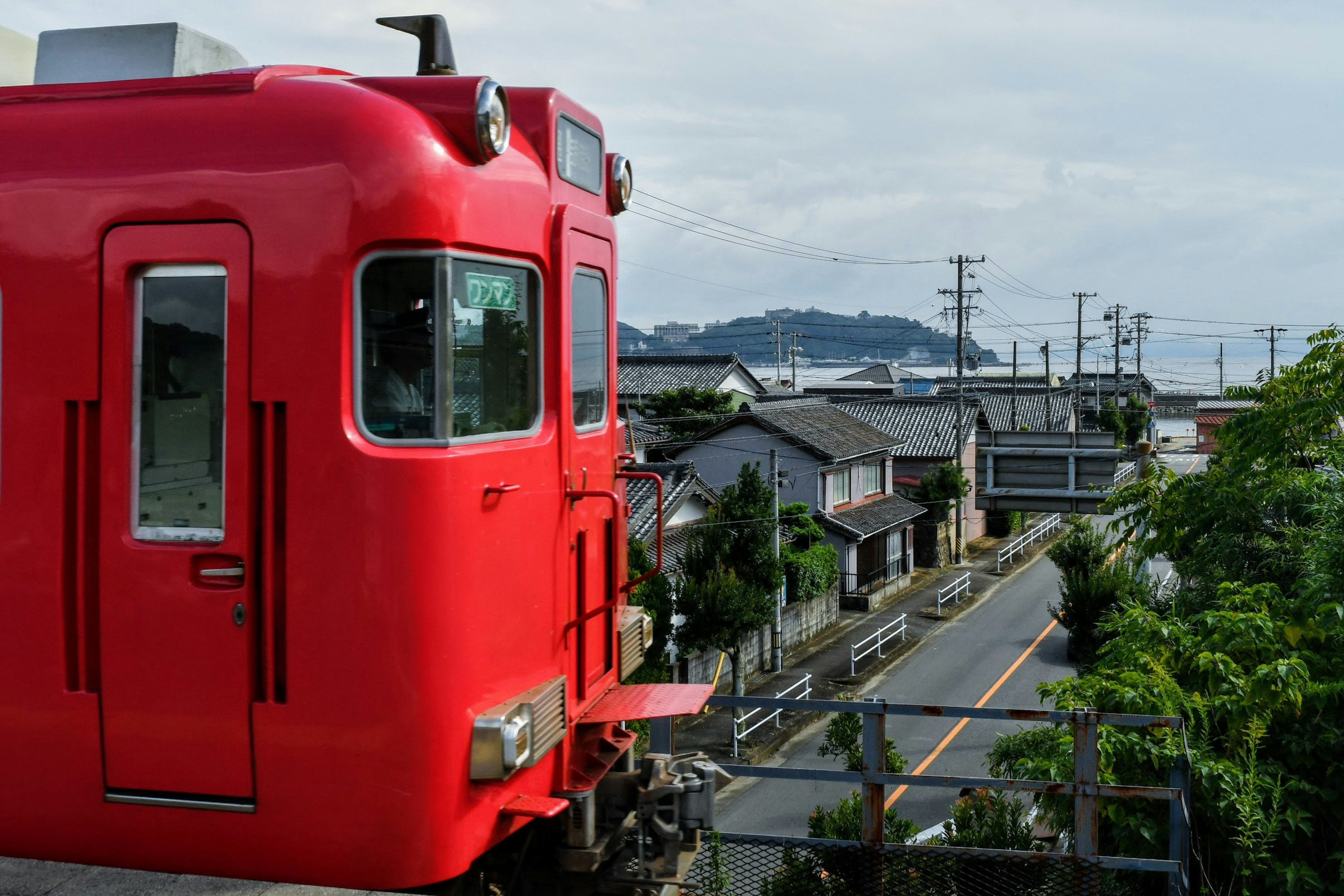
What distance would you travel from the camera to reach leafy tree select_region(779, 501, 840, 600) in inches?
1161

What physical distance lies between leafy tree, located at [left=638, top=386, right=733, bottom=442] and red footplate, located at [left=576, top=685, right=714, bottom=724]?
95.2ft

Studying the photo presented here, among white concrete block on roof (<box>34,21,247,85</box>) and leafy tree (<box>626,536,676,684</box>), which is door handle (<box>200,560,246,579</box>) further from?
leafy tree (<box>626,536,676,684</box>)

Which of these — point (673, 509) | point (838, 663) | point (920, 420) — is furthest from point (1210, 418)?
point (673, 509)

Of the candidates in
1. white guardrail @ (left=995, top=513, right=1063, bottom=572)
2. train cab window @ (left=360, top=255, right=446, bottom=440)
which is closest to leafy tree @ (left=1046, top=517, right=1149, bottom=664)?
white guardrail @ (left=995, top=513, right=1063, bottom=572)

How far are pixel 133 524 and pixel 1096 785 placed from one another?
15.6 feet

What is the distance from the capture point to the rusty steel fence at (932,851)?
5.59m

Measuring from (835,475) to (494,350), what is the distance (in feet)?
103

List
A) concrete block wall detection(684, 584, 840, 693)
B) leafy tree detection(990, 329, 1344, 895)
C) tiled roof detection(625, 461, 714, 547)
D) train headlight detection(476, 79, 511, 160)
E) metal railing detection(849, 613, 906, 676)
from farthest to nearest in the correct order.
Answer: metal railing detection(849, 613, 906, 676)
concrete block wall detection(684, 584, 840, 693)
tiled roof detection(625, 461, 714, 547)
leafy tree detection(990, 329, 1344, 895)
train headlight detection(476, 79, 511, 160)

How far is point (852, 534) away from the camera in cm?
3369

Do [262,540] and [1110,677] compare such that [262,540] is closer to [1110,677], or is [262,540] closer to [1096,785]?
[1096,785]

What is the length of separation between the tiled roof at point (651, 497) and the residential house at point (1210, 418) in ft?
37.0

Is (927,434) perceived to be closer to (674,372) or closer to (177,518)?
(674,372)

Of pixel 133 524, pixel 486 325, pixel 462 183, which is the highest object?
pixel 462 183

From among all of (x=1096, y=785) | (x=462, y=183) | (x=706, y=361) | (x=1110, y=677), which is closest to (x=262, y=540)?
Answer: (x=462, y=183)
